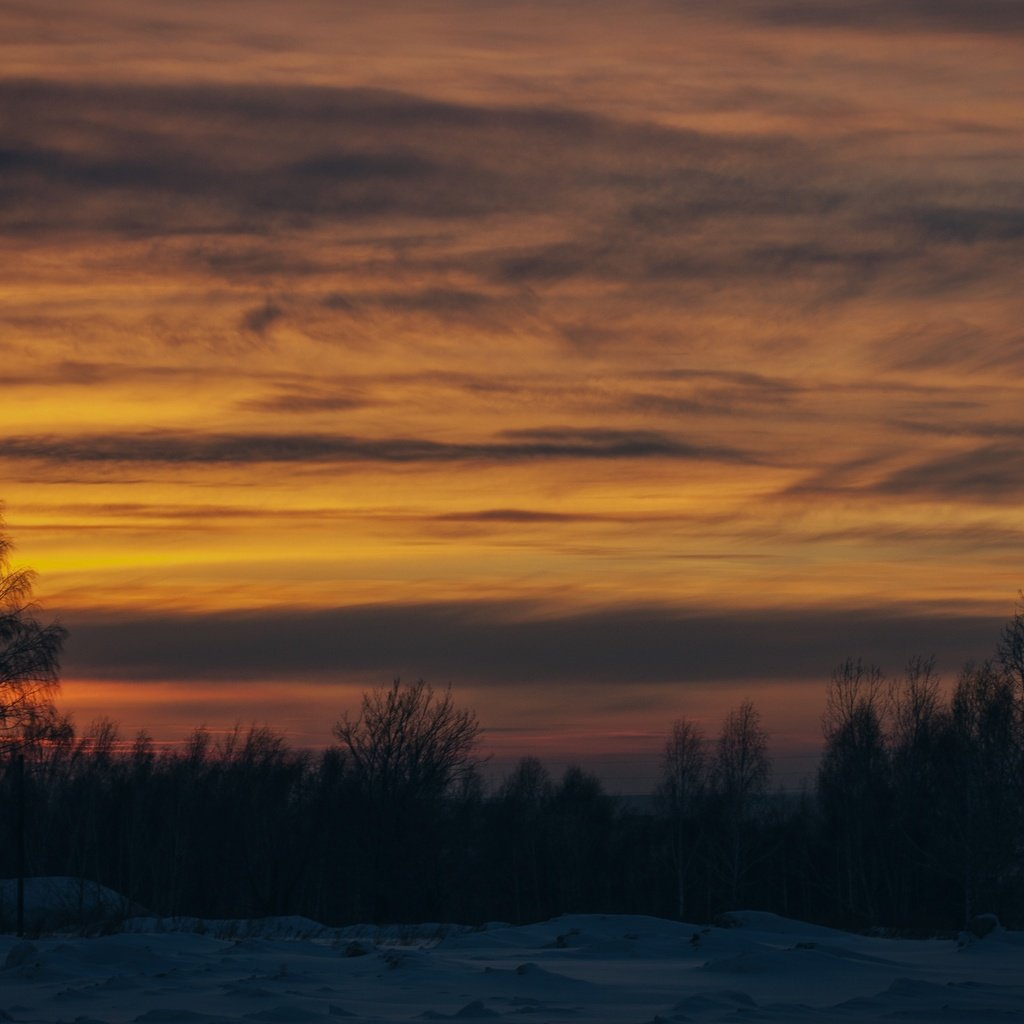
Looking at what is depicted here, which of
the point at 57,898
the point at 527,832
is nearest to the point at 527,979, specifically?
the point at 57,898

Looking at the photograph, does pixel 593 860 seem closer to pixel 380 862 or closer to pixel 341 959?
pixel 380 862

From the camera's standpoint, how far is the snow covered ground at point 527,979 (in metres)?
12.1

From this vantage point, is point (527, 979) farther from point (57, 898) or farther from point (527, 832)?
point (527, 832)

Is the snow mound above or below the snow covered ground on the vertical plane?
below

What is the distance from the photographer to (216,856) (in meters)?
73.7

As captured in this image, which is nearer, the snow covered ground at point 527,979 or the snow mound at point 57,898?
the snow covered ground at point 527,979

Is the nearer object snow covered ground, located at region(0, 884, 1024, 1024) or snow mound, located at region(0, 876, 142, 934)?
snow covered ground, located at region(0, 884, 1024, 1024)

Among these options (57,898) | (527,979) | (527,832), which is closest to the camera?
(527,979)

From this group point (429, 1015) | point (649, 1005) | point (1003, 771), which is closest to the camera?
point (429, 1015)

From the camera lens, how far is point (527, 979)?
14422 mm

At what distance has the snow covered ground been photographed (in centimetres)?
1207

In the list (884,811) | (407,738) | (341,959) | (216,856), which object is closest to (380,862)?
(407,738)

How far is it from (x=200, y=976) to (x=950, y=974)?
850 centimetres

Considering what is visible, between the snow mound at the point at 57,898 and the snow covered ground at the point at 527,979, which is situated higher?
the snow covered ground at the point at 527,979
